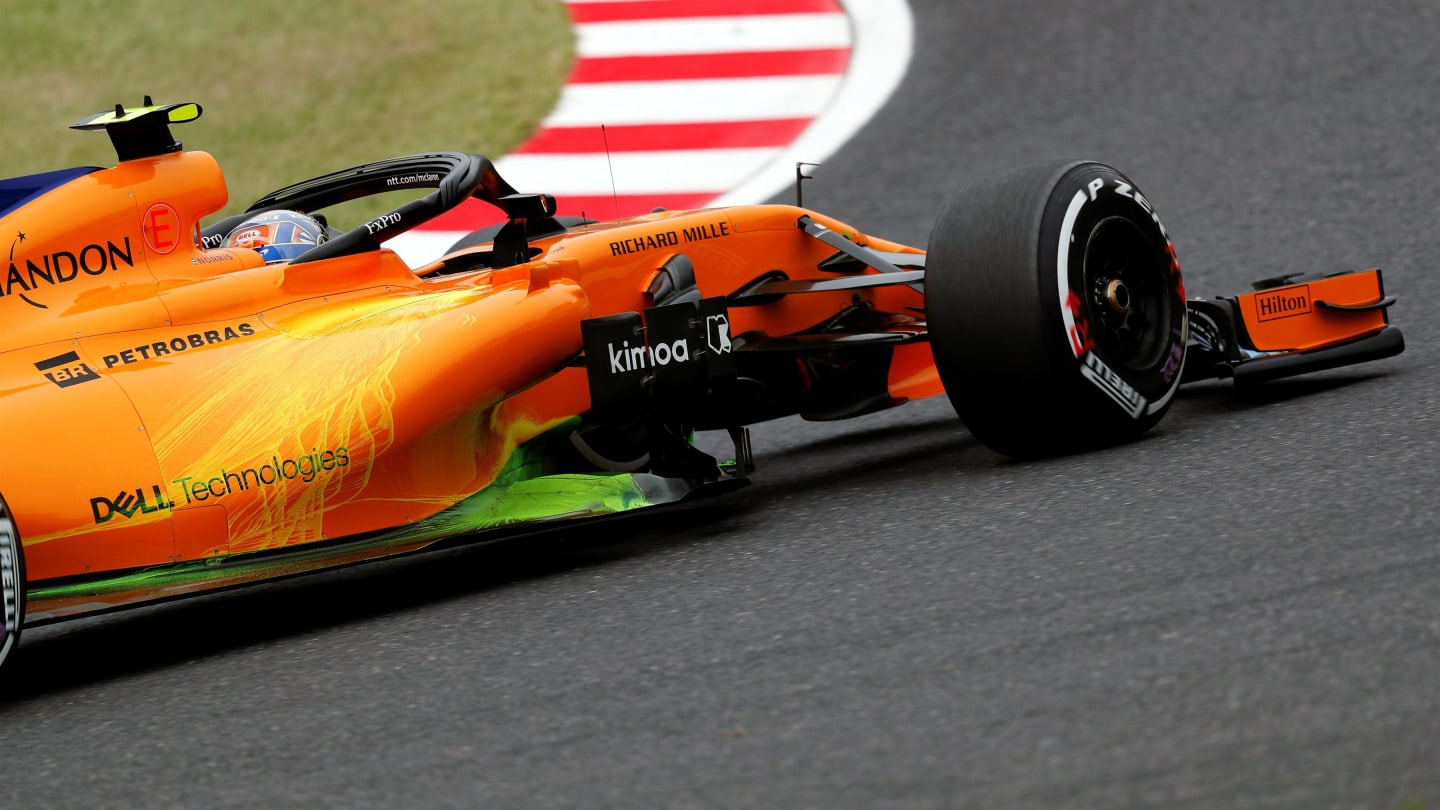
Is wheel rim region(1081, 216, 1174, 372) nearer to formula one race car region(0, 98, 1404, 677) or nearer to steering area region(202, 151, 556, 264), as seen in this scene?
formula one race car region(0, 98, 1404, 677)

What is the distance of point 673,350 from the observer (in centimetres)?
439

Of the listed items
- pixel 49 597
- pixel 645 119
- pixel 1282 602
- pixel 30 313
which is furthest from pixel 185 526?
pixel 645 119

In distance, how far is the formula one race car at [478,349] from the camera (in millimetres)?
3627

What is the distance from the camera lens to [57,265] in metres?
3.90

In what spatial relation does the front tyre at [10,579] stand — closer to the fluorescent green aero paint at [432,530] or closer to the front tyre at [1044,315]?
the fluorescent green aero paint at [432,530]

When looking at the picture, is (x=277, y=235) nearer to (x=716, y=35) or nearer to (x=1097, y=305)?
(x=1097, y=305)

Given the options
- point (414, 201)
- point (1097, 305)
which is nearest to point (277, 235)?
point (414, 201)

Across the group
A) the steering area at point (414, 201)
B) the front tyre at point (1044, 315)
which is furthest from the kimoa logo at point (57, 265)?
the front tyre at point (1044, 315)

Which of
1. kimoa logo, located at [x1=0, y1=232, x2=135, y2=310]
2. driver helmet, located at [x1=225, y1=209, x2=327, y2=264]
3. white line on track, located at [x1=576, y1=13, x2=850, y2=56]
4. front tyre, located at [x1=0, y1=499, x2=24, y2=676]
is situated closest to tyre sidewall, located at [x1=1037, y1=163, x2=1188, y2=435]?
driver helmet, located at [x1=225, y1=209, x2=327, y2=264]

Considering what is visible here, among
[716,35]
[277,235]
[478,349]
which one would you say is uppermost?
[716,35]

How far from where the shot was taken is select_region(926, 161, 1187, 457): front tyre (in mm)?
4211

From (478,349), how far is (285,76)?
20.0ft

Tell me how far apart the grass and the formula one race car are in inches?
151

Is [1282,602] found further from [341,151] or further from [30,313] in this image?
[341,151]
